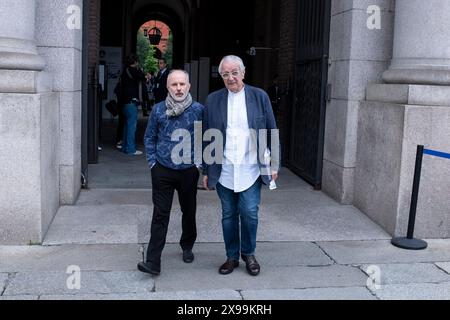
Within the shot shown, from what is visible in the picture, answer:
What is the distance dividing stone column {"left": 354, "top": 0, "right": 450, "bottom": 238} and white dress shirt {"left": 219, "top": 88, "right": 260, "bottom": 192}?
6.92ft

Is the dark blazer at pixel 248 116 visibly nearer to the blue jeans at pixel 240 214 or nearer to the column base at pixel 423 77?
the blue jeans at pixel 240 214

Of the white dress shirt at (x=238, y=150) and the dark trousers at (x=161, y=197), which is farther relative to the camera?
the dark trousers at (x=161, y=197)

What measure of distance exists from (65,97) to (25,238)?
205cm

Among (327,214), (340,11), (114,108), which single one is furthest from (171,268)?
(114,108)

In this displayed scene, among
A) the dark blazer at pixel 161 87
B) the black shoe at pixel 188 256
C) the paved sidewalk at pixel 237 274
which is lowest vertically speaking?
the paved sidewalk at pixel 237 274

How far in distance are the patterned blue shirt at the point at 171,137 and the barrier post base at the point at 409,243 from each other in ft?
8.20

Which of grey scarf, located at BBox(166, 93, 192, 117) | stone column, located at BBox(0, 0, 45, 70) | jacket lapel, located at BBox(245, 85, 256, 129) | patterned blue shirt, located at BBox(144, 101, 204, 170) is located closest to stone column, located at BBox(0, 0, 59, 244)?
stone column, located at BBox(0, 0, 45, 70)

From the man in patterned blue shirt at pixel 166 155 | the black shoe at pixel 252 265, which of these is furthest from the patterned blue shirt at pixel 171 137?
the black shoe at pixel 252 265

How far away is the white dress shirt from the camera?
509 centimetres

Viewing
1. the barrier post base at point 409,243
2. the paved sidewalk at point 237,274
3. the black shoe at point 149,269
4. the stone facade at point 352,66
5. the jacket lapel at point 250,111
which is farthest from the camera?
the stone facade at point 352,66

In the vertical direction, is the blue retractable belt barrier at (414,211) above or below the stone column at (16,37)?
below

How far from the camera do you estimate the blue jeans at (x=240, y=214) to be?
5.21 meters

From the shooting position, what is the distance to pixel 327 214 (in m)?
7.51

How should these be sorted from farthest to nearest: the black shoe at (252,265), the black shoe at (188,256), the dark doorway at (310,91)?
1. the dark doorway at (310,91)
2. the black shoe at (188,256)
3. the black shoe at (252,265)
